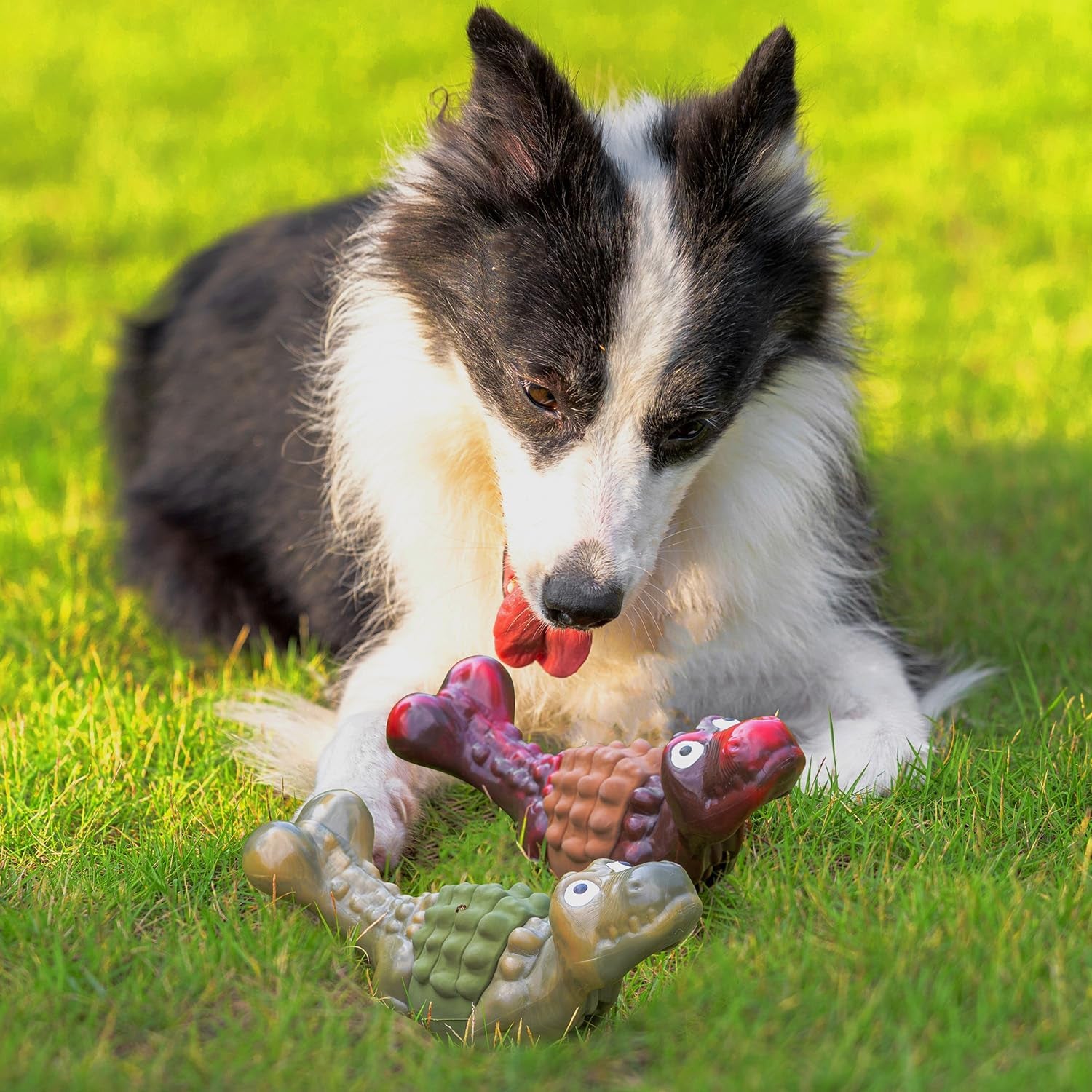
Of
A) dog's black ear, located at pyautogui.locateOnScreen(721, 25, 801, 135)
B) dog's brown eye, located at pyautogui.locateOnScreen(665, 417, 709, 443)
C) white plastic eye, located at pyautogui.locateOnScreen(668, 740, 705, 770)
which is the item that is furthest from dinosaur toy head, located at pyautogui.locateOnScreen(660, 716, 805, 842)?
dog's black ear, located at pyautogui.locateOnScreen(721, 25, 801, 135)

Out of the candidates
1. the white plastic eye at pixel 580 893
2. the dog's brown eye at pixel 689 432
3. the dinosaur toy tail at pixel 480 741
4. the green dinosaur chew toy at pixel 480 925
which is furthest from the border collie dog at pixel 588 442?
the white plastic eye at pixel 580 893

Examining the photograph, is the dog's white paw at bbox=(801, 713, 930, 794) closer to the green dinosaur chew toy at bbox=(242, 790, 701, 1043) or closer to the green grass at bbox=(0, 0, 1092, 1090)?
the green grass at bbox=(0, 0, 1092, 1090)

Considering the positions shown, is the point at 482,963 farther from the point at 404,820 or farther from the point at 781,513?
the point at 781,513

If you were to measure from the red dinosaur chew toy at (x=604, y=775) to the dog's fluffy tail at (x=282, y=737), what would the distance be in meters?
0.57

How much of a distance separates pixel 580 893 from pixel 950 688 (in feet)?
6.44

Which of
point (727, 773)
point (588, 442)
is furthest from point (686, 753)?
point (588, 442)

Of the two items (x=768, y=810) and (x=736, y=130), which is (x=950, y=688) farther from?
(x=736, y=130)

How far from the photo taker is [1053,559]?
4.90 metres

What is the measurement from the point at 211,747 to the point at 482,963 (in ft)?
4.61

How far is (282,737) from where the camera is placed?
11.7 feet

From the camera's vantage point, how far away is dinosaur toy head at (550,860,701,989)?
86.2 inches

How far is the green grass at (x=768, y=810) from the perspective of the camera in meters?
2.28

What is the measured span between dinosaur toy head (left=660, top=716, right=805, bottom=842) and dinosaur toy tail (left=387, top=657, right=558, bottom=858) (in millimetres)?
425

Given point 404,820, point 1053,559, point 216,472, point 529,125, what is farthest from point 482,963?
point 1053,559
